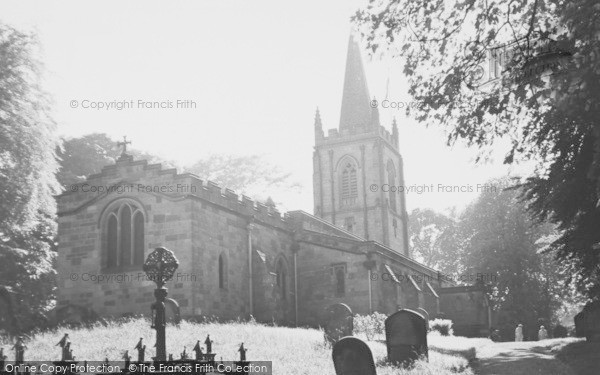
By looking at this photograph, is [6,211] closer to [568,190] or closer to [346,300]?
[346,300]

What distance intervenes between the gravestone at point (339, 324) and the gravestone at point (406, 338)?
7.49 ft

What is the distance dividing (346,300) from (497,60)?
21481 millimetres

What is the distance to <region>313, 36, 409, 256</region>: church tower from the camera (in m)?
50.7

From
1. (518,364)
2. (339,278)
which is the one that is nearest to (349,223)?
(339,278)

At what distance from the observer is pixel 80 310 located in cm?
2388

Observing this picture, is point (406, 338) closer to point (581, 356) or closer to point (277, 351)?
point (277, 351)

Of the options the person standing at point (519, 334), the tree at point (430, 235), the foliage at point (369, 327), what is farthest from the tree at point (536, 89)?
the tree at point (430, 235)

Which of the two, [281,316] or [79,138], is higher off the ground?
[79,138]

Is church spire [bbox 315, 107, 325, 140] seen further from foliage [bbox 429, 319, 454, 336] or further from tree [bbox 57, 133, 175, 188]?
foliage [bbox 429, 319, 454, 336]

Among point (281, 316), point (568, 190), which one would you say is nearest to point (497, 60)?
point (568, 190)

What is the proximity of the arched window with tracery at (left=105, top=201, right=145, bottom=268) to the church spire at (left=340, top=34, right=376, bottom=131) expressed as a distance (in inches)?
1165

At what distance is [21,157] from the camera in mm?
25828

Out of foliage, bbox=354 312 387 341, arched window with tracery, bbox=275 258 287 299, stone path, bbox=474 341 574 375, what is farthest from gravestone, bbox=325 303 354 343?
arched window with tracery, bbox=275 258 287 299

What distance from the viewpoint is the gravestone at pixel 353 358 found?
39.6 feet
